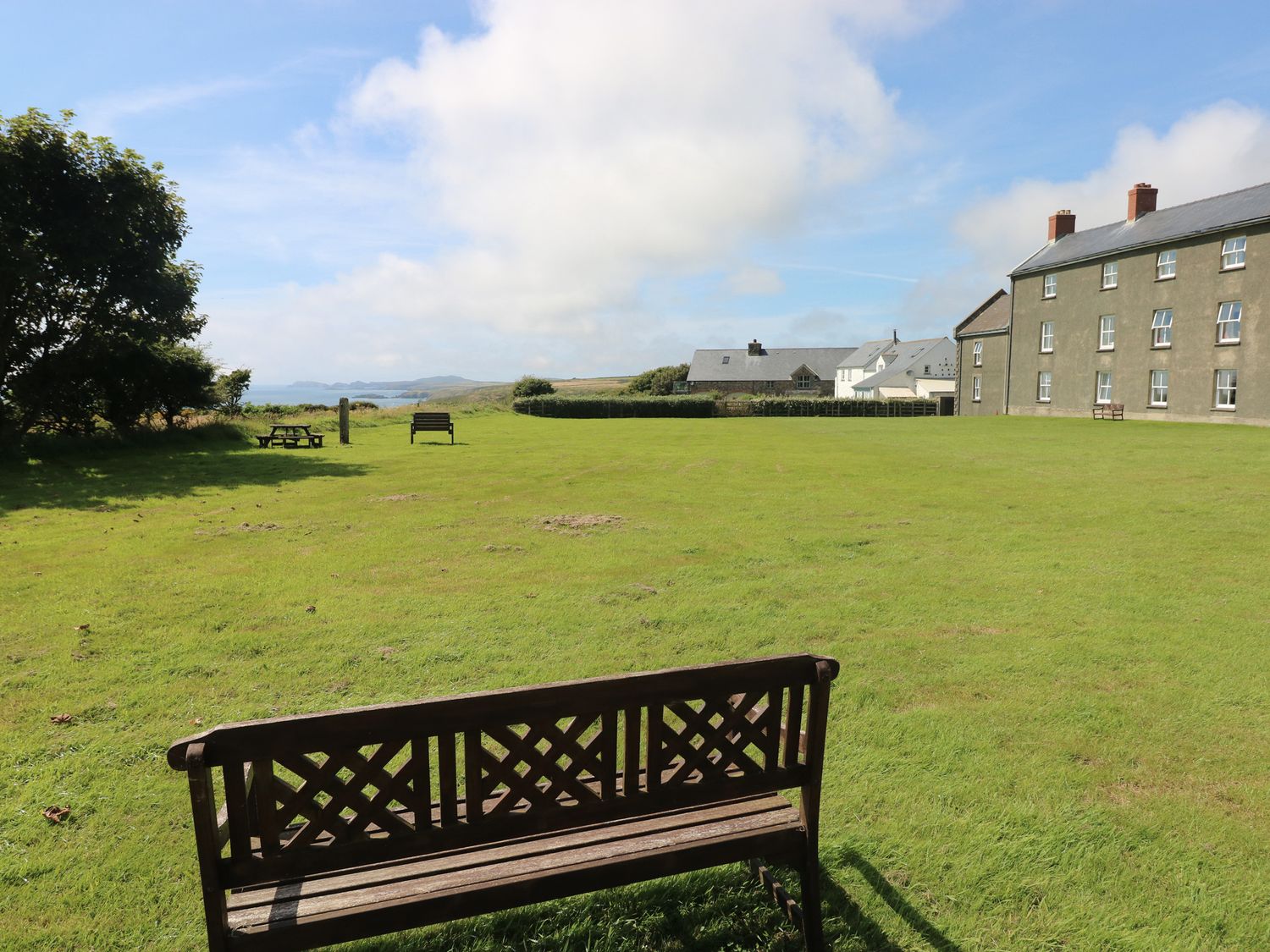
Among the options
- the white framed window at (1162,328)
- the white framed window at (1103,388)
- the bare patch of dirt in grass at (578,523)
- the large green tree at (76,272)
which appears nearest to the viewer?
the bare patch of dirt in grass at (578,523)

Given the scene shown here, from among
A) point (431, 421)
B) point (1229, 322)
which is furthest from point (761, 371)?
point (431, 421)

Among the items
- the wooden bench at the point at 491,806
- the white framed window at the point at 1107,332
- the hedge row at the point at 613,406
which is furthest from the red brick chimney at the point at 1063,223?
the wooden bench at the point at 491,806

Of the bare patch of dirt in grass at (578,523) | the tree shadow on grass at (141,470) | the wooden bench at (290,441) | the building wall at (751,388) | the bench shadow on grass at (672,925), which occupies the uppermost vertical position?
the building wall at (751,388)

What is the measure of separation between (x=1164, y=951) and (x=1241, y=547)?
31.2ft

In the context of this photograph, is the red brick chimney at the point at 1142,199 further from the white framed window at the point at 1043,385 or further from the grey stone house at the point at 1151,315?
the white framed window at the point at 1043,385

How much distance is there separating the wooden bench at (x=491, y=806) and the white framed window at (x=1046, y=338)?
48783mm

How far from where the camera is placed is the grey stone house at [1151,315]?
109 feet

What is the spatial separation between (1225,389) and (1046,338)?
11.6 metres

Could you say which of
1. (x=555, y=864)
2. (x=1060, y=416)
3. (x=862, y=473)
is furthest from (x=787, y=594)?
(x=1060, y=416)

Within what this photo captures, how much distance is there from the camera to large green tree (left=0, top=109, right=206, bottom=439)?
1945 cm

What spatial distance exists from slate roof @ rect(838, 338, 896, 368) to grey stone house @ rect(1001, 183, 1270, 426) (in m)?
45.0

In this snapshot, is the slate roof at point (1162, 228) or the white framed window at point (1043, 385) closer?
the slate roof at point (1162, 228)

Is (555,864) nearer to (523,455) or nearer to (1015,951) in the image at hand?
(1015,951)

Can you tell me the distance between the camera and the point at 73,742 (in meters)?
5.08
